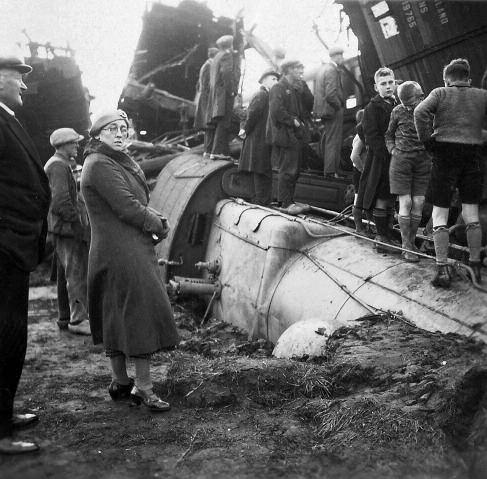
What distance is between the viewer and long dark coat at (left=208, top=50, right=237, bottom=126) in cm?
932

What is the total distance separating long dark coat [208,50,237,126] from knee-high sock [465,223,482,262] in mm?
5367

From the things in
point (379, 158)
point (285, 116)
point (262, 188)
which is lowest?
point (262, 188)

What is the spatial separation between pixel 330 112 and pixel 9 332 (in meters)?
7.17

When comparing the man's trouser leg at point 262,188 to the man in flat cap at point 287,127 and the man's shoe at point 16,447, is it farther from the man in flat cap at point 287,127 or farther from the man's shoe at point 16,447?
the man's shoe at point 16,447

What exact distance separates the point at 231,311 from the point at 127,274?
11.7 ft

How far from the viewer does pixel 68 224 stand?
6.66 m

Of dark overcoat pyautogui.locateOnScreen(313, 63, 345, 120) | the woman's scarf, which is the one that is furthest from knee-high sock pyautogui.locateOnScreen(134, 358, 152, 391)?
dark overcoat pyautogui.locateOnScreen(313, 63, 345, 120)

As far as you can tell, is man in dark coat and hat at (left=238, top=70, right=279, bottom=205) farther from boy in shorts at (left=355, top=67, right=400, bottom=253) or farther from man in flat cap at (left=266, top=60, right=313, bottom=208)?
boy in shorts at (left=355, top=67, right=400, bottom=253)

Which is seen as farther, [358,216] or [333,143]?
[333,143]

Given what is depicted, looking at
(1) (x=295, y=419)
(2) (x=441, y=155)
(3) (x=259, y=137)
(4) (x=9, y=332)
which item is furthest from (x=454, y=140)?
(3) (x=259, y=137)

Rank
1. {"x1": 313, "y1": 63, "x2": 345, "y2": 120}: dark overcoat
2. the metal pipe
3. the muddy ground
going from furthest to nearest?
{"x1": 313, "y1": 63, "x2": 345, "y2": 120}: dark overcoat
the metal pipe
the muddy ground

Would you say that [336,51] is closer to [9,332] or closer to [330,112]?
[330,112]

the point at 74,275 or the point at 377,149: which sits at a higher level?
the point at 377,149

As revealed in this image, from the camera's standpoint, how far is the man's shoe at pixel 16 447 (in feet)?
10.4
